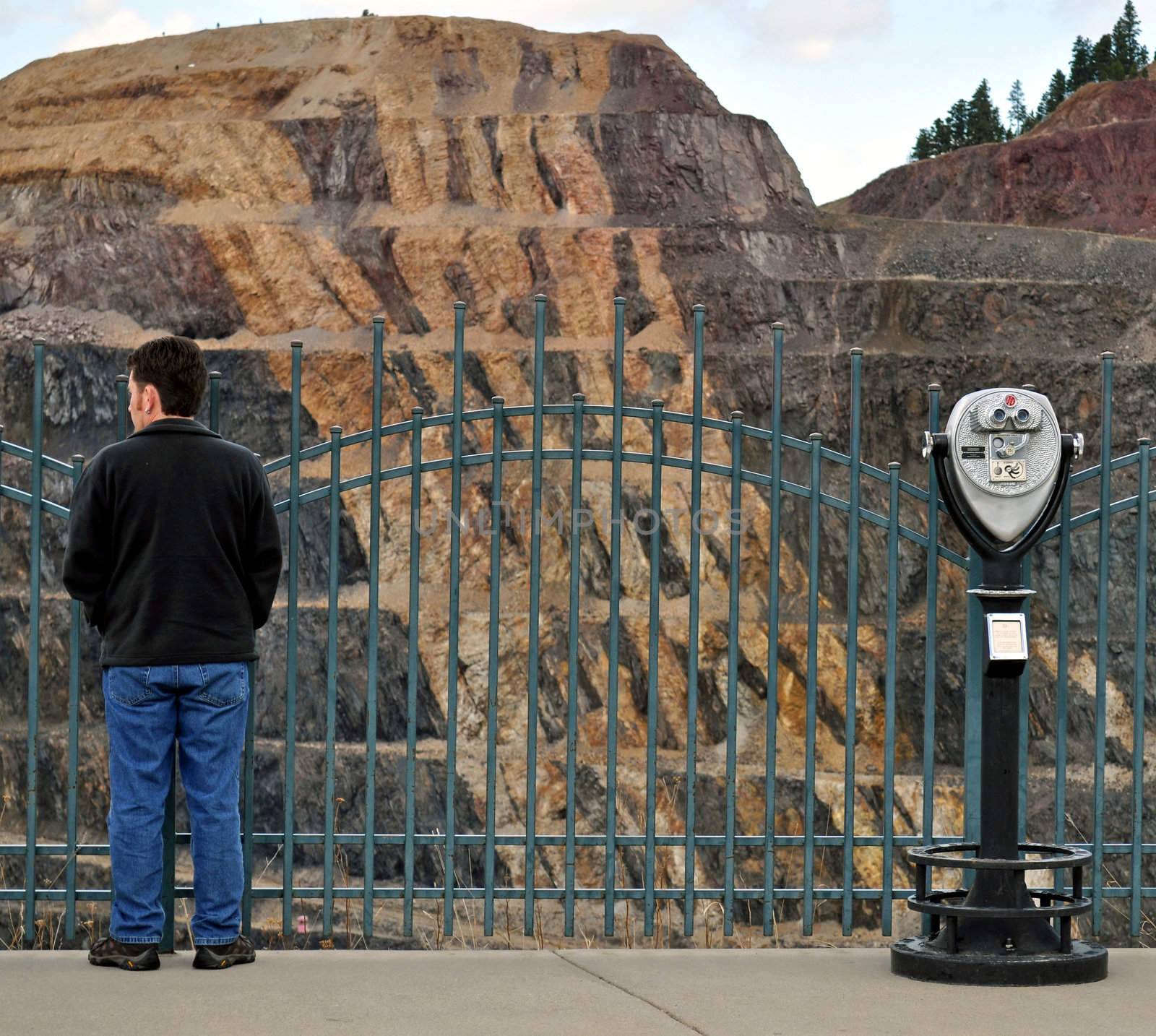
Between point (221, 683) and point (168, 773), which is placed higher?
point (221, 683)

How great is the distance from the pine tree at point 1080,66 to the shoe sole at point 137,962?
5203 centimetres

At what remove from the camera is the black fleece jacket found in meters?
4.34

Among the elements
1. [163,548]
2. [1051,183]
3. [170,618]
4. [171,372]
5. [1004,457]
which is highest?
[1051,183]

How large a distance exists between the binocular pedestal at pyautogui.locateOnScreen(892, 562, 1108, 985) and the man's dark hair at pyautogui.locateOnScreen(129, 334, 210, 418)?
231cm

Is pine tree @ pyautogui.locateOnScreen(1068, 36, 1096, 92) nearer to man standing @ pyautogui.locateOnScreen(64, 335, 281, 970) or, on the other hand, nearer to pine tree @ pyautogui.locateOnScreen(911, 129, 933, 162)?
pine tree @ pyautogui.locateOnScreen(911, 129, 933, 162)

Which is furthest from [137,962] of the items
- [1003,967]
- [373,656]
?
[1003,967]

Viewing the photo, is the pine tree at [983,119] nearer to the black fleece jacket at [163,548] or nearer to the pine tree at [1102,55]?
the pine tree at [1102,55]

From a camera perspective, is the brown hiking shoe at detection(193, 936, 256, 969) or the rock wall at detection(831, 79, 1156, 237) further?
the rock wall at detection(831, 79, 1156, 237)

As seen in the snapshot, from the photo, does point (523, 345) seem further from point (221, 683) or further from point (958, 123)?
point (958, 123)

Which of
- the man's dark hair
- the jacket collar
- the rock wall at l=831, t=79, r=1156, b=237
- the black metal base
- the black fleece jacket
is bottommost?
the black metal base

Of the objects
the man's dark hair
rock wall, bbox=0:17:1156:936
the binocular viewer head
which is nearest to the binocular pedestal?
the binocular viewer head

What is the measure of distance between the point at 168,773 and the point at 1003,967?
2378 millimetres

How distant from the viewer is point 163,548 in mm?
4352

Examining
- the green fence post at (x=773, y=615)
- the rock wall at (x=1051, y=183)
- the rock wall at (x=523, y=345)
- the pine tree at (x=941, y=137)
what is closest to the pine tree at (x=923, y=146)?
the pine tree at (x=941, y=137)
